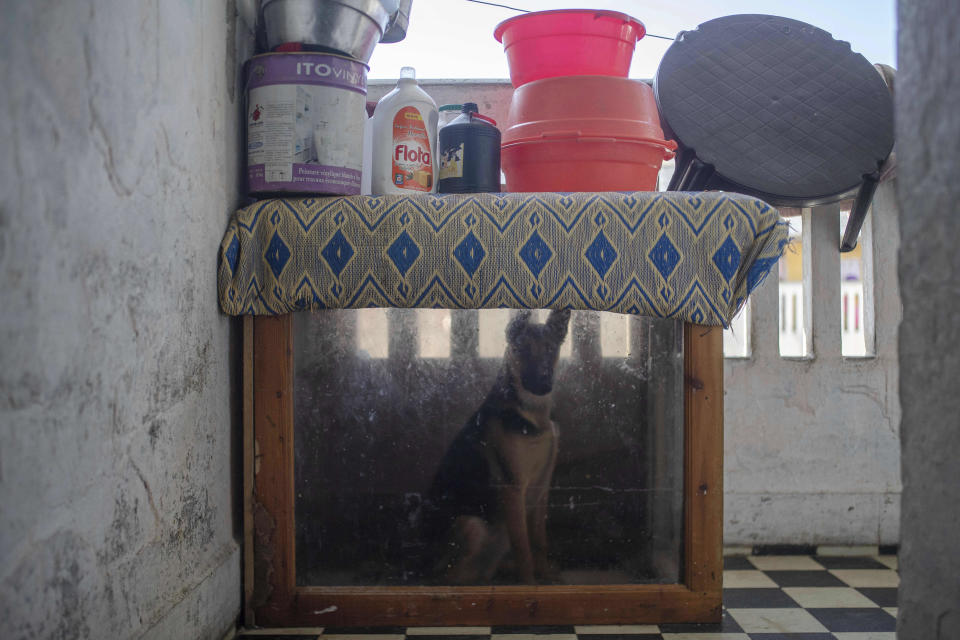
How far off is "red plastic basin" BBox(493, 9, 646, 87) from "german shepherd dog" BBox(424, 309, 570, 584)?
0.72m

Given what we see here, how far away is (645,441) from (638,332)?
251 millimetres

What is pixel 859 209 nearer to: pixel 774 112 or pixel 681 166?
pixel 774 112

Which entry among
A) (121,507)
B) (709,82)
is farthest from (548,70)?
(121,507)

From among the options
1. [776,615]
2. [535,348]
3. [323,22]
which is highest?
[323,22]

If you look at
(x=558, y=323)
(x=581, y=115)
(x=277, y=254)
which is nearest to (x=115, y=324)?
(x=277, y=254)

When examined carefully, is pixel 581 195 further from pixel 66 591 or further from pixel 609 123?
pixel 66 591

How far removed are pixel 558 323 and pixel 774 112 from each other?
37.7 inches

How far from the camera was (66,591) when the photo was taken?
1.03 metres

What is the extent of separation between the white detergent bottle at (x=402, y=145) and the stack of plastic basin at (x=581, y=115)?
Result: 237mm

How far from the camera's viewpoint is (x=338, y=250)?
5.39 ft

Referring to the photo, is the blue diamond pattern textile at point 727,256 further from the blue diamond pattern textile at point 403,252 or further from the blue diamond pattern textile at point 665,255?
the blue diamond pattern textile at point 403,252

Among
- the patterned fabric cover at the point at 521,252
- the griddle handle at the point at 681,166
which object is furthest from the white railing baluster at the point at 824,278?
the patterned fabric cover at the point at 521,252

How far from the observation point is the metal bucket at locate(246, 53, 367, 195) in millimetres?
1677

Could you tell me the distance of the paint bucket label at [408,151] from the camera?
1.82m
